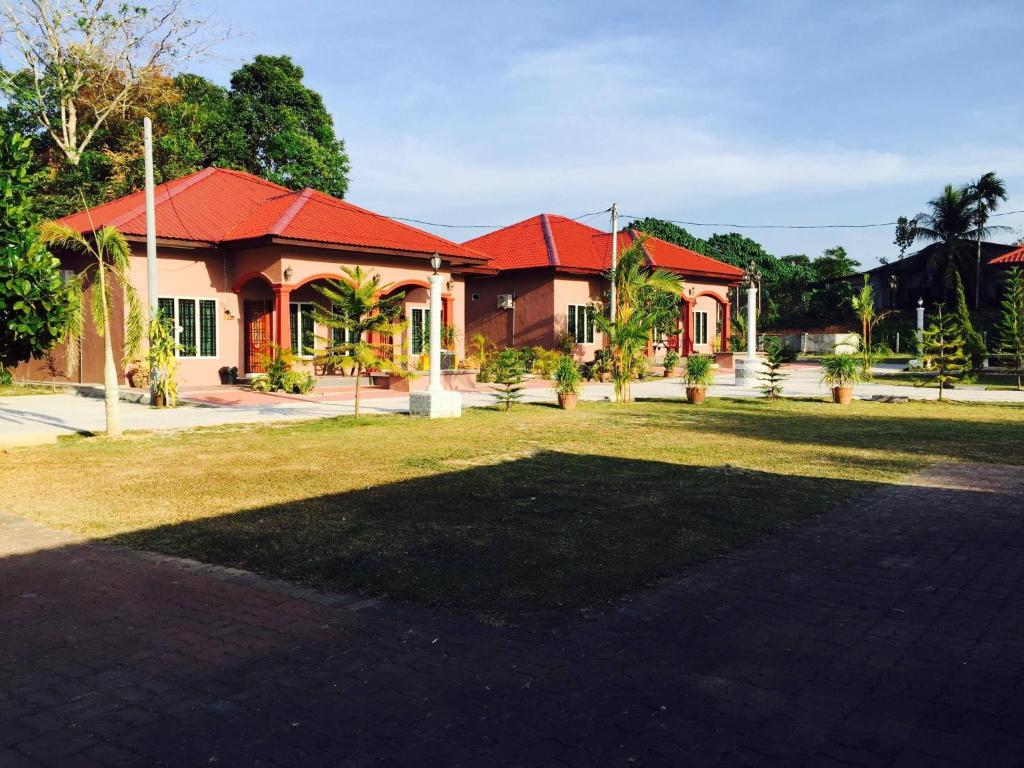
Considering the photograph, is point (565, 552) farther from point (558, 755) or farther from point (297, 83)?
point (297, 83)

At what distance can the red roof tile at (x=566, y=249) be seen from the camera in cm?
3225

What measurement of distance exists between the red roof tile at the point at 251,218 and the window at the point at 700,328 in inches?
527

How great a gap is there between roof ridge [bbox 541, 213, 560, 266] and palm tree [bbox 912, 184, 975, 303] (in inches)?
1090

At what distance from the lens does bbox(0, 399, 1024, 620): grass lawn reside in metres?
6.20

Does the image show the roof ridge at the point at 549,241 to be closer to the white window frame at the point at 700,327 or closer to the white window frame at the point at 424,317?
the white window frame at the point at 424,317

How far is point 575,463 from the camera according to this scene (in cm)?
1100

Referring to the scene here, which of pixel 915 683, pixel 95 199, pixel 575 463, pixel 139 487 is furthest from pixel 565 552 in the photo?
pixel 95 199

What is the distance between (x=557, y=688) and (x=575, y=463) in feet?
22.6

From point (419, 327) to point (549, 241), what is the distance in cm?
793

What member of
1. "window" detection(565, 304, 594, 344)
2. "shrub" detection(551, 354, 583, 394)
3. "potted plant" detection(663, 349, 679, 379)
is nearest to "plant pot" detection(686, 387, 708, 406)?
"shrub" detection(551, 354, 583, 394)

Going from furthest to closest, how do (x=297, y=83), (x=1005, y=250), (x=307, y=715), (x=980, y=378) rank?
1. (x=1005, y=250)
2. (x=297, y=83)
3. (x=980, y=378)
4. (x=307, y=715)

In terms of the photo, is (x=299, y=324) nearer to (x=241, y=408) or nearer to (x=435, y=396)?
(x=241, y=408)

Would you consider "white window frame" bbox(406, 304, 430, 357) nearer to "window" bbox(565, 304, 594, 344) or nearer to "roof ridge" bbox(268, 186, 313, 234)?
"roof ridge" bbox(268, 186, 313, 234)

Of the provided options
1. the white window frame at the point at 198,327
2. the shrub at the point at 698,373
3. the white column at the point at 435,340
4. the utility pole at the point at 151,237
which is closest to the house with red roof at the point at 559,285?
the white window frame at the point at 198,327
